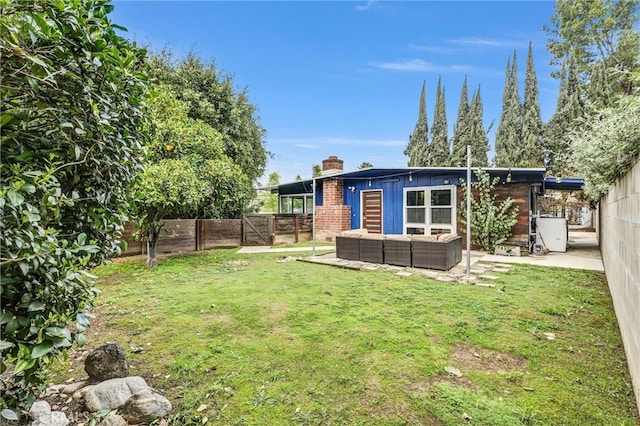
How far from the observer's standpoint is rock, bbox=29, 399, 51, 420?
2098 millimetres

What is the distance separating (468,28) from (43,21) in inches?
561

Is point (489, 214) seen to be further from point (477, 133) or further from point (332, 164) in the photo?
point (477, 133)

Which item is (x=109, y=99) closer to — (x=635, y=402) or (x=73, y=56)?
(x=73, y=56)

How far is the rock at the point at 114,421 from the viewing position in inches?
84.4

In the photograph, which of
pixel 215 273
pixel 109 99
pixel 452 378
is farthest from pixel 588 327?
pixel 215 273

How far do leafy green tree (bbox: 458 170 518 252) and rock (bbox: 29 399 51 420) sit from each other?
34.6 feet

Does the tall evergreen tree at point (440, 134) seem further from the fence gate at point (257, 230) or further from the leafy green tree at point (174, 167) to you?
the leafy green tree at point (174, 167)

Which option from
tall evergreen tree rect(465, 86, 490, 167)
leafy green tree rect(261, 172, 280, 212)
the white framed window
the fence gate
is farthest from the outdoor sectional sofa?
tall evergreen tree rect(465, 86, 490, 167)

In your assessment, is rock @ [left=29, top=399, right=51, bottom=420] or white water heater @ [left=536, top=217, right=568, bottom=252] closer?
rock @ [left=29, top=399, right=51, bottom=420]

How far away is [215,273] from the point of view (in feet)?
24.1

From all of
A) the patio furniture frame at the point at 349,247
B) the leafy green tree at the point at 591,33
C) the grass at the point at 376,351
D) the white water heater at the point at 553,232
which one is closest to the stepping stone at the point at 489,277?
the grass at the point at 376,351

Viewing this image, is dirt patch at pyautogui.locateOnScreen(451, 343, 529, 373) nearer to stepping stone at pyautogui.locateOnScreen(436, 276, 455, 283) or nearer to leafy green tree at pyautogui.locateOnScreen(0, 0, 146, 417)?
stepping stone at pyautogui.locateOnScreen(436, 276, 455, 283)

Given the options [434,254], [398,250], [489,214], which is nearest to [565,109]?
[489,214]

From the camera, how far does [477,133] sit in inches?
1115
